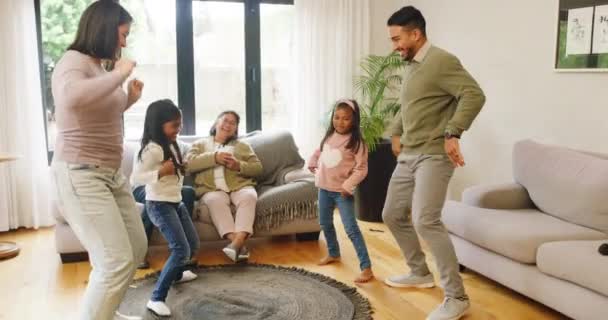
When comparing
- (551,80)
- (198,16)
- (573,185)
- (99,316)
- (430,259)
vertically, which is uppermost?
(198,16)

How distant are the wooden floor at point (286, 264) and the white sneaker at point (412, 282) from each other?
0.04 meters

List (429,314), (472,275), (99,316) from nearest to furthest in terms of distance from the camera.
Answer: (99,316)
(429,314)
(472,275)

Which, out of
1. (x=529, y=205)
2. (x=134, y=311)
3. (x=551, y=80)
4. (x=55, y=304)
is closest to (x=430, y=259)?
(x=529, y=205)

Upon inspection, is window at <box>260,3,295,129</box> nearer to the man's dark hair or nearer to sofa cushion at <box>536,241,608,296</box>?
the man's dark hair

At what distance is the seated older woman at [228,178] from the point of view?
12.1 feet

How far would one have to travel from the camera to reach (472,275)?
346 centimetres

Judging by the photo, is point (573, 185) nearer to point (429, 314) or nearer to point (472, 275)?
point (472, 275)

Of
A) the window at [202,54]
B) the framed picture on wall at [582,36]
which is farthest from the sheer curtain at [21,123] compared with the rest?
the framed picture on wall at [582,36]

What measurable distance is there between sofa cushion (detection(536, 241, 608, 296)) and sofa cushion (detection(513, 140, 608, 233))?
1.16ft

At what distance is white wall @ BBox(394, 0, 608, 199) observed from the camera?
3.54m

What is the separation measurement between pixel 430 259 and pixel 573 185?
1025mm

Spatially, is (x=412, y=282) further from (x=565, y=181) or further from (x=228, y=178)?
(x=228, y=178)

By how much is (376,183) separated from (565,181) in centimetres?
180

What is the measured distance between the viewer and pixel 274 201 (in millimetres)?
3908
